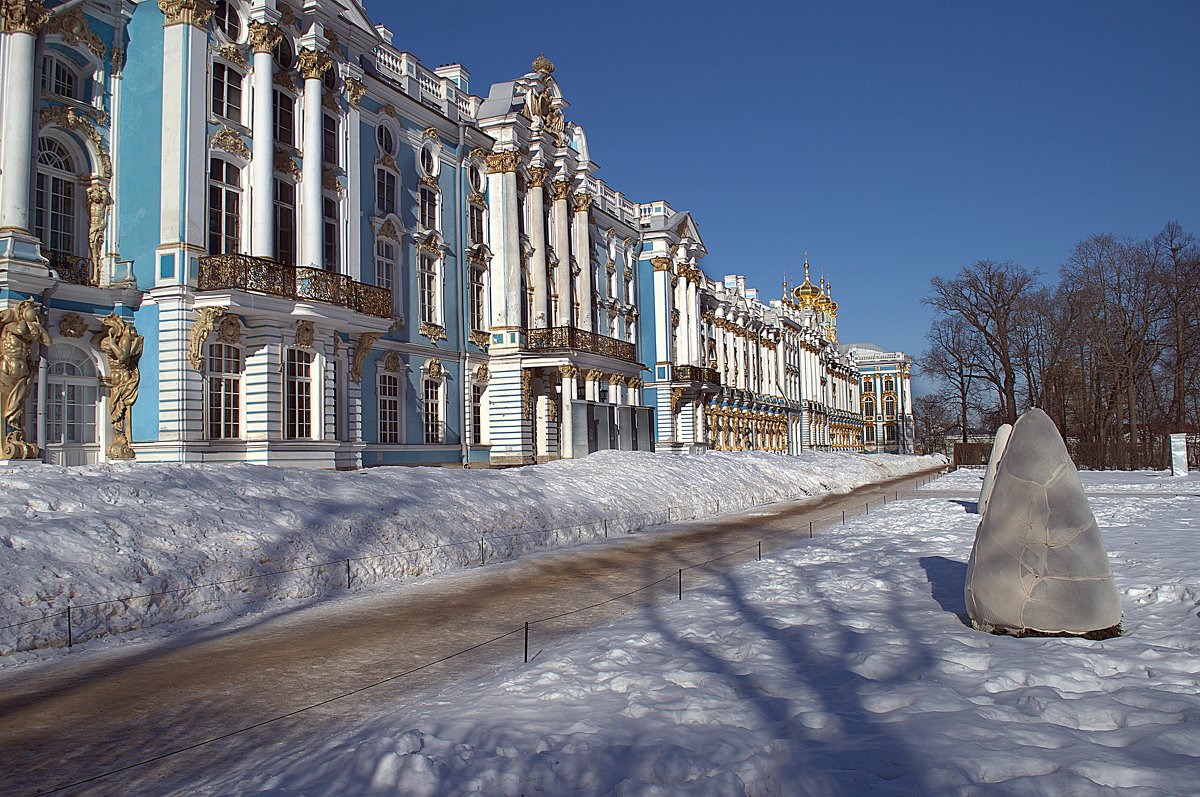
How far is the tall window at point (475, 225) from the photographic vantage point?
31.4m

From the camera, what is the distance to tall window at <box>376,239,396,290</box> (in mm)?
26625

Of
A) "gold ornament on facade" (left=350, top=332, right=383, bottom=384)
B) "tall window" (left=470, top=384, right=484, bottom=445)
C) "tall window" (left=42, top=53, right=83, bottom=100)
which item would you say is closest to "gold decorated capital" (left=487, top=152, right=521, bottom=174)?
"tall window" (left=470, top=384, right=484, bottom=445)

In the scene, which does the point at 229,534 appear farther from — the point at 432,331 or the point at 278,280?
the point at 432,331

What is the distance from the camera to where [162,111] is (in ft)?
65.1

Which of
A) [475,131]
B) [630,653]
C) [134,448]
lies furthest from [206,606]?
[475,131]

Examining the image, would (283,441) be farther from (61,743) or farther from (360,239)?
(61,743)

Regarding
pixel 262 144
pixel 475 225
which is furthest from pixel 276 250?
pixel 475 225

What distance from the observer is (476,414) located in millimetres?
31531

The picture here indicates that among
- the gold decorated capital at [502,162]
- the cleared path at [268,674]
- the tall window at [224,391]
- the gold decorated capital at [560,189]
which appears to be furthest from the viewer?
the gold decorated capital at [560,189]

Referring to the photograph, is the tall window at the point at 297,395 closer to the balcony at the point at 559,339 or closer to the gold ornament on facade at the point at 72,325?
the gold ornament on facade at the point at 72,325

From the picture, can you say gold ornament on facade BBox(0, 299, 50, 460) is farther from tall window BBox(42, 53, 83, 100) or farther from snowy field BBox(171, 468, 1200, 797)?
snowy field BBox(171, 468, 1200, 797)

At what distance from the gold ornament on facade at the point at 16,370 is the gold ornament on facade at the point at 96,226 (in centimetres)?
306

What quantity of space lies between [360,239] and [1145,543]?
2057 centimetres

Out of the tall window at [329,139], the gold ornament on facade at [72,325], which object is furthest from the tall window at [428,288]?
the gold ornament on facade at [72,325]
